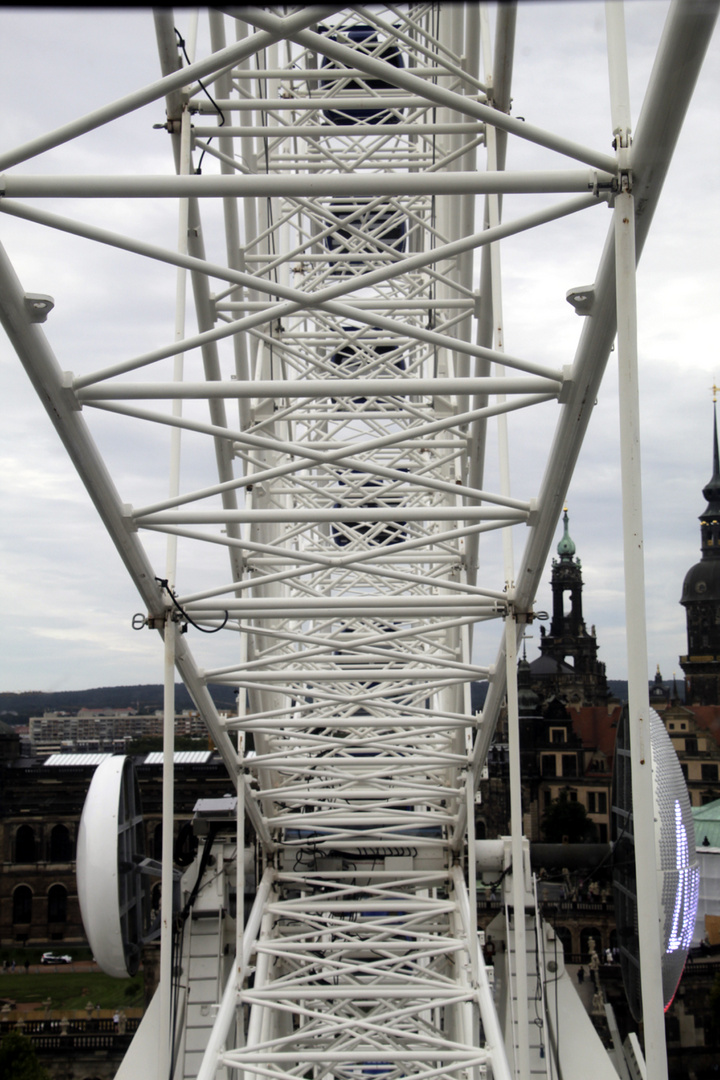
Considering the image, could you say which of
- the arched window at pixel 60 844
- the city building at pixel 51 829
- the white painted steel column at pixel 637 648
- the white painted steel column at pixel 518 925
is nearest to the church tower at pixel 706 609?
the city building at pixel 51 829

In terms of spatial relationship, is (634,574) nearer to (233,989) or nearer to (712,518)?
(233,989)

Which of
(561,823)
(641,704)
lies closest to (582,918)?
(561,823)

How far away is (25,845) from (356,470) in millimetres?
71986

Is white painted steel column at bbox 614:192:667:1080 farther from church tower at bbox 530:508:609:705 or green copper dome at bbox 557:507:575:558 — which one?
green copper dome at bbox 557:507:575:558

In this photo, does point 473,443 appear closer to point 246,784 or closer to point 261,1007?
point 246,784

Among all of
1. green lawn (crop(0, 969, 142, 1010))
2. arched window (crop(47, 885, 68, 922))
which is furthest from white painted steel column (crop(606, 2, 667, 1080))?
arched window (crop(47, 885, 68, 922))

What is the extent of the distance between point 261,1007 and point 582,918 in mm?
48048

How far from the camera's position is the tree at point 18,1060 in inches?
1582

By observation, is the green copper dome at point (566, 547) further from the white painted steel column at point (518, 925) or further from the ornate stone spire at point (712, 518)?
the white painted steel column at point (518, 925)

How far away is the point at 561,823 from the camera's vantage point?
79000 millimetres

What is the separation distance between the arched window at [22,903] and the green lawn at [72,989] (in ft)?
40.7

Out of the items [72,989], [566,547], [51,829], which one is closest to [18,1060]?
[72,989]

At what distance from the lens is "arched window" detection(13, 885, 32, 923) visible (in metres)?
71.7

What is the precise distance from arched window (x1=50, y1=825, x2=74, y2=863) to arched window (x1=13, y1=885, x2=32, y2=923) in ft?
8.06
